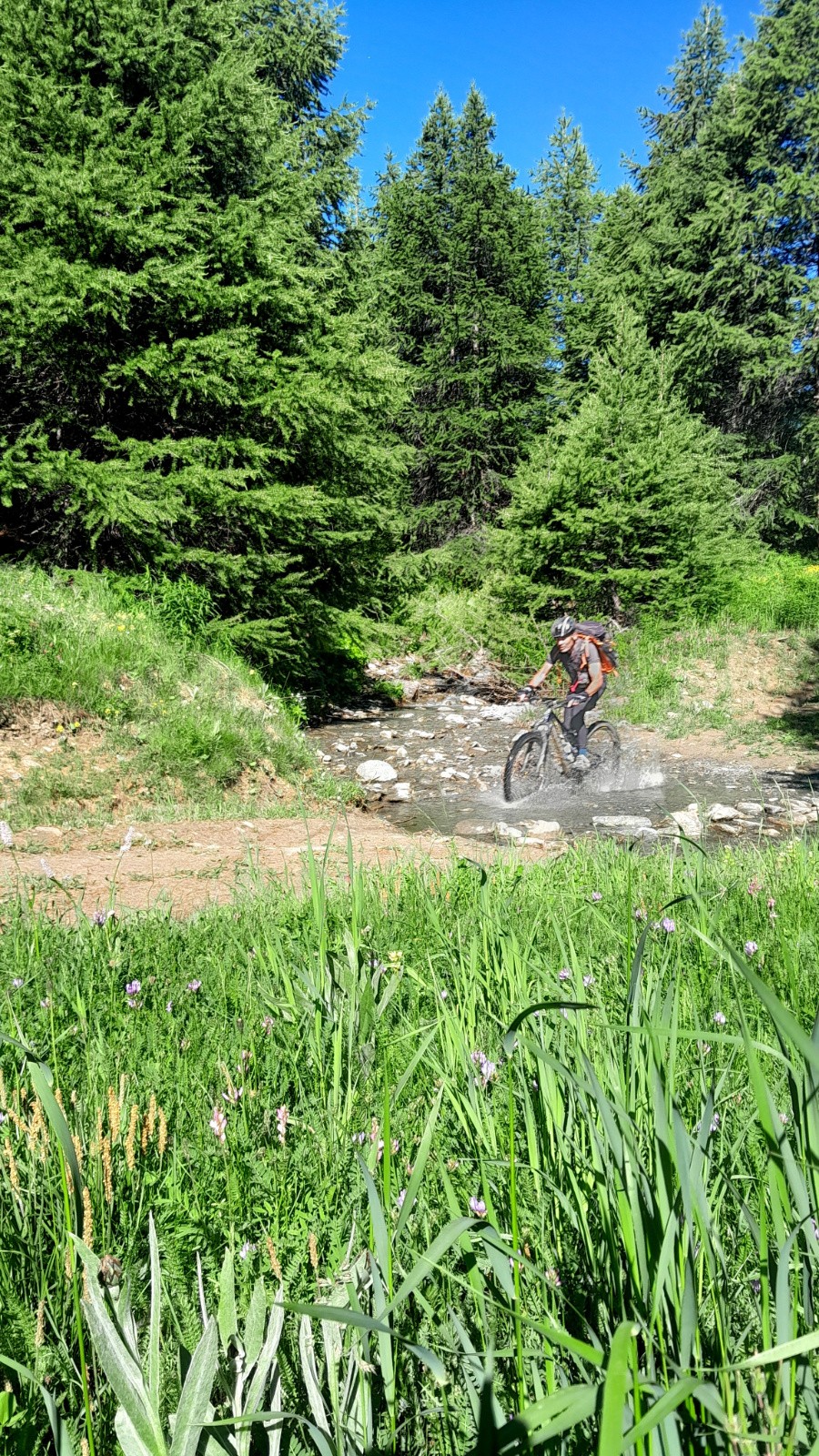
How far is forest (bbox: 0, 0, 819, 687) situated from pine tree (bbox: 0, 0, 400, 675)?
1.9 inches

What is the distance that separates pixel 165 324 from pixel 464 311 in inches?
804

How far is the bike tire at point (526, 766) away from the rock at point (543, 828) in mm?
1002

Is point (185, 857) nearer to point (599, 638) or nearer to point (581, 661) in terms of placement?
point (581, 661)

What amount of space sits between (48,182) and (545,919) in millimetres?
10530

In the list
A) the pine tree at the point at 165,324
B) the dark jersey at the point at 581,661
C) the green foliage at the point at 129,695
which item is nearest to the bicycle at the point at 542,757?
the dark jersey at the point at 581,661

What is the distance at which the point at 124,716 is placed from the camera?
8.16 metres

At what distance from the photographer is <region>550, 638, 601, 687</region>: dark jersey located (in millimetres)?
10102

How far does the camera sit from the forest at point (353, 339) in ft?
33.7

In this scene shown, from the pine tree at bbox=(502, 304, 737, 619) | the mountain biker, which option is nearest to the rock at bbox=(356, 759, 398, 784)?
the mountain biker

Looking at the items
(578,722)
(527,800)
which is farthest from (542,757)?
(578,722)

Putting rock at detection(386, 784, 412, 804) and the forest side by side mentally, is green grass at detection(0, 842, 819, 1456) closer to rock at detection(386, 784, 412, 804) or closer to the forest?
rock at detection(386, 784, 412, 804)

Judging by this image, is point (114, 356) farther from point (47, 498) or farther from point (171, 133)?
point (171, 133)

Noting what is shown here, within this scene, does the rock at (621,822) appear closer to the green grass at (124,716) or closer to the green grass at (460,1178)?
the green grass at (124,716)

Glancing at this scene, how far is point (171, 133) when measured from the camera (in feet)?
35.3
